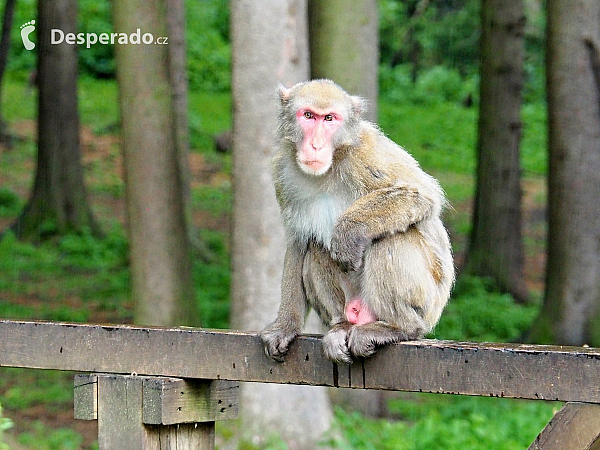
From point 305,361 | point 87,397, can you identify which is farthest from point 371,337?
point 87,397

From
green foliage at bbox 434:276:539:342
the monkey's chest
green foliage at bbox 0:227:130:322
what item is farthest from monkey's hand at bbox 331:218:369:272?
green foliage at bbox 0:227:130:322

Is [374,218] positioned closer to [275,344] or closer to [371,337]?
[371,337]

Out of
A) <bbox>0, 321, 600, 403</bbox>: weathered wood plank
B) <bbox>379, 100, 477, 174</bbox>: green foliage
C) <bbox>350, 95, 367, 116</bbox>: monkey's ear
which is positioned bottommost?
<bbox>0, 321, 600, 403</bbox>: weathered wood plank

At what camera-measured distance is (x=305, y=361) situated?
137 inches

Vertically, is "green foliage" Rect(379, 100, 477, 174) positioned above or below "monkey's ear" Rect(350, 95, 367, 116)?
above

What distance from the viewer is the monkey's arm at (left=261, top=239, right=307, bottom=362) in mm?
3451

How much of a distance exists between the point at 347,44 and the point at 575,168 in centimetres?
248

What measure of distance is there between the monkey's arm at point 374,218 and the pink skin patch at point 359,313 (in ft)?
0.77

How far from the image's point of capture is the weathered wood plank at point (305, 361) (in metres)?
2.96

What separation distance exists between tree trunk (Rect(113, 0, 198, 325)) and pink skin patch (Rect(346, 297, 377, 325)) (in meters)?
4.02

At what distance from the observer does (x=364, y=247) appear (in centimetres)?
371

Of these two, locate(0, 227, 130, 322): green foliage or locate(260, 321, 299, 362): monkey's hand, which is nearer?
locate(260, 321, 299, 362): monkey's hand

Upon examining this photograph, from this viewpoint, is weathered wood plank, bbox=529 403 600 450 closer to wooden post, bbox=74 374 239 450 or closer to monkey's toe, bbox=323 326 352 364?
monkey's toe, bbox=323 326 352 364

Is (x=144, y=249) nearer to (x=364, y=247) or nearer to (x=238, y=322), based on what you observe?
(x=238, y=322)
